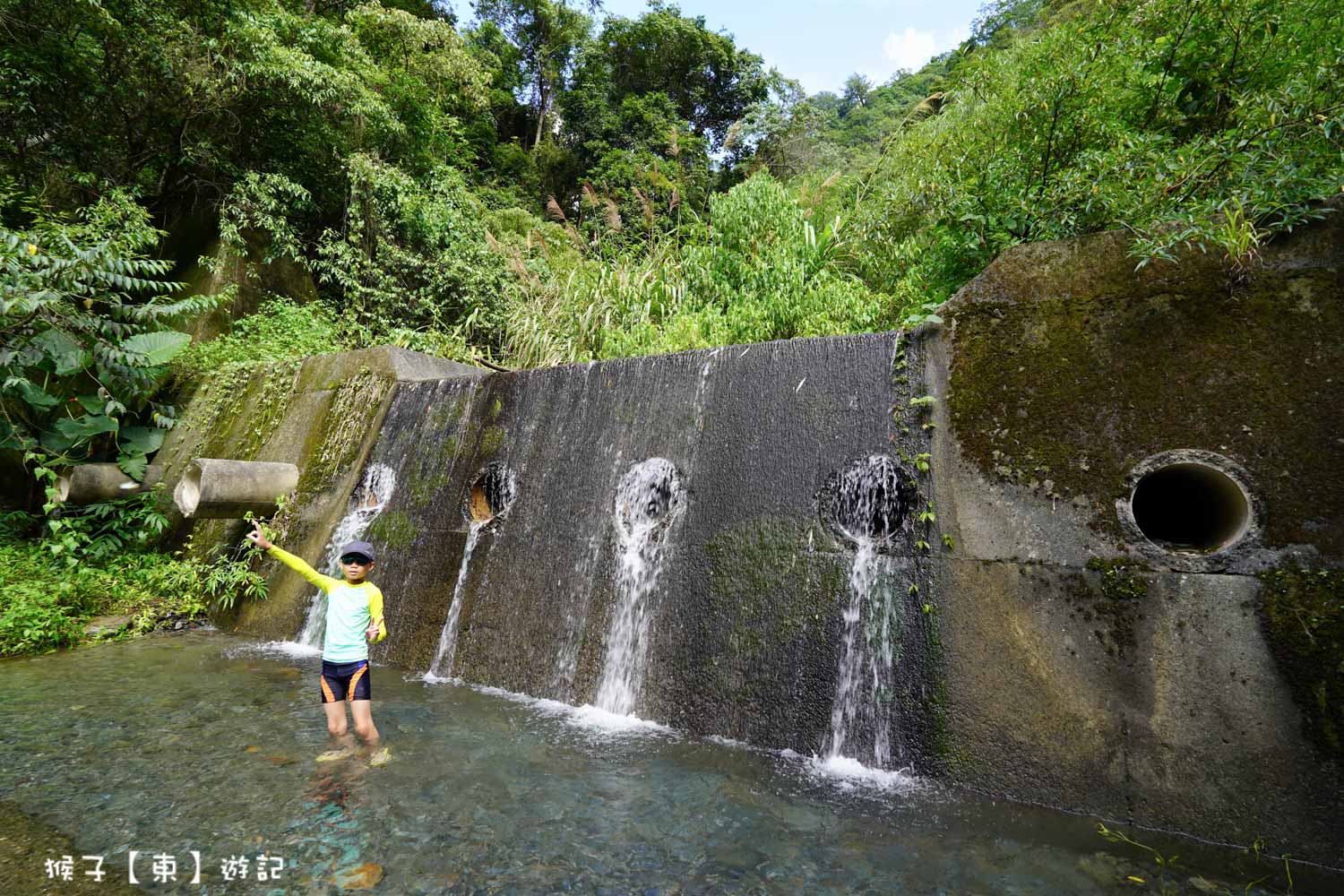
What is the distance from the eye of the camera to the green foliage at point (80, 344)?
16.2 feet

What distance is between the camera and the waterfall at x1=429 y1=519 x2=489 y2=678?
168 inches

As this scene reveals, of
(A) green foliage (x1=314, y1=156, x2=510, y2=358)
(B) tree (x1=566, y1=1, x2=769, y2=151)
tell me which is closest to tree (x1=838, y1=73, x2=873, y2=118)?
(B) tree (x1=566, y1=1, x2=769, y2=151)

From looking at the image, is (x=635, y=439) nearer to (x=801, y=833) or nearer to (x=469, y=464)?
(x=469, y=464)

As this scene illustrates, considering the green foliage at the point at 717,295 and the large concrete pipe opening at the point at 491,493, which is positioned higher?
the green foliage at the point at 717,295

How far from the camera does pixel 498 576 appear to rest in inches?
172

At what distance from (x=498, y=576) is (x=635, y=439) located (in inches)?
54.7

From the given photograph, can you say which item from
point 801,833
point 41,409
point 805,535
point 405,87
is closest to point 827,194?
point 805,535

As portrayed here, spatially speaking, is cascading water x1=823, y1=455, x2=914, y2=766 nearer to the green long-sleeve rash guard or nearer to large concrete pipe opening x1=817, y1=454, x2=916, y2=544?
large concrete pipe opening x1=817, y1=454, x2=916, y2=544

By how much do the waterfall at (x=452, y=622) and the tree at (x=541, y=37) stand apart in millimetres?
18966

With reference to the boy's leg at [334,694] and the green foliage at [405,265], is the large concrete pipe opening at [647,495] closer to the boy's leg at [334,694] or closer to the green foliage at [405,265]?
the boy's leg at [334,694]

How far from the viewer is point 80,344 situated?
5559 millimetres

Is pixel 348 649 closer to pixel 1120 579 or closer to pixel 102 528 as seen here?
pixel 1120 579

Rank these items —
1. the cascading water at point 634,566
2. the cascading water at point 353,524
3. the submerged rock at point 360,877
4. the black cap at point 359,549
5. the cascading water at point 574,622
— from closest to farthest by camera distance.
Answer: the submerged rock at point 360,877 < the black cap at point 359,549 < the cascading water at point 634,566 < the cascading water at point 574,622 < the cascading water at point 353,524

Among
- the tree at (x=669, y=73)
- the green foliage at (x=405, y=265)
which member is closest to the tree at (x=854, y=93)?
the tree at (x=669, y=73)
